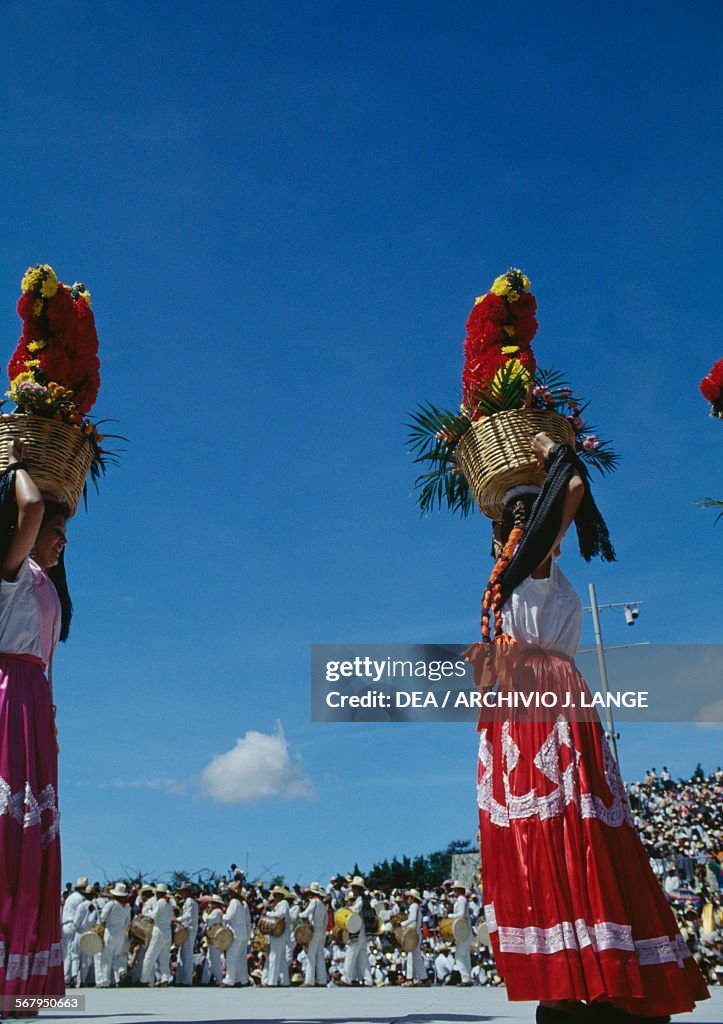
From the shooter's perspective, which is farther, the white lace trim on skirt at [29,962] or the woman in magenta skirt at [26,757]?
the woman in magenta skirt at [26,757]

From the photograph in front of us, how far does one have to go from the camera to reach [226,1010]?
8.27m

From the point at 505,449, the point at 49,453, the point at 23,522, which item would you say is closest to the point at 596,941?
the point at 505,449

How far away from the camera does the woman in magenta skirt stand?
14.6ft

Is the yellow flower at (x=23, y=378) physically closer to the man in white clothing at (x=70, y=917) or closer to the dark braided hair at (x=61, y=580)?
the dark braided hair at (x=61, y=580)

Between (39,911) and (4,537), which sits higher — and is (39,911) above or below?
below

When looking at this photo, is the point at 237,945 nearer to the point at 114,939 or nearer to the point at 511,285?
the point at 114,939

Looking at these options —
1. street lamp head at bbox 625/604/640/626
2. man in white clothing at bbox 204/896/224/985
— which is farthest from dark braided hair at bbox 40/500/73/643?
street lamp head at bbox 625/604/640/626

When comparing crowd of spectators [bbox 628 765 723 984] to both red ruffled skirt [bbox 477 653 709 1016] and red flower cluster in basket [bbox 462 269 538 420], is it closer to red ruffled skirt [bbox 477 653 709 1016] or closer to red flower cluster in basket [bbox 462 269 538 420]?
red ruffled skirt [bbox 477 653 709 1016]

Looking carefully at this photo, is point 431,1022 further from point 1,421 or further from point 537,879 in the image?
point 1,421

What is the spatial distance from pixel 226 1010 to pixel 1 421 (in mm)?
6124

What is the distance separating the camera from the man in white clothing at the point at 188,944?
55.2 ft

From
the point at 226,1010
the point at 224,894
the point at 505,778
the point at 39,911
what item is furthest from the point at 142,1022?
the point at 224,894

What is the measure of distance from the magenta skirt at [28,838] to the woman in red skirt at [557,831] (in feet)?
7.75

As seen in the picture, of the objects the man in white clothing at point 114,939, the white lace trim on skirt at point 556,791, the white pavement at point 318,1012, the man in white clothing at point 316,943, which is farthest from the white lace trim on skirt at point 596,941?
the man in white clothing at point 114,939
